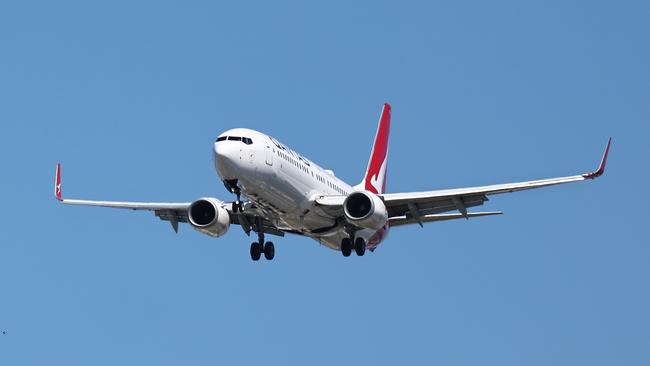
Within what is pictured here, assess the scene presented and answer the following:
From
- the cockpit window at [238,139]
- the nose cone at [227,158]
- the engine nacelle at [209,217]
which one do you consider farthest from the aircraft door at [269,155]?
the engine nacelle at [209,217]

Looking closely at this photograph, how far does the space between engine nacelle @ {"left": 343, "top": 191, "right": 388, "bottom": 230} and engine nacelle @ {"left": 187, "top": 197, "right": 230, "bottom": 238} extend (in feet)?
16.6

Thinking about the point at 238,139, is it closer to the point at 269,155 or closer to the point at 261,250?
the point at 269,155

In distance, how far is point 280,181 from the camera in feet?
156

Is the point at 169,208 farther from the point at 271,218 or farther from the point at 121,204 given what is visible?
the point at 271,218

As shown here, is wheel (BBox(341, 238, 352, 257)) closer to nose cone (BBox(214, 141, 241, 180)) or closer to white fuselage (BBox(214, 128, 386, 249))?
white fuselage (BBox(214, 128, 386, 249))

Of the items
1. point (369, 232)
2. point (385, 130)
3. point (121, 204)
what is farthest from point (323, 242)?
point (385, 130)

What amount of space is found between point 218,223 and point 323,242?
4666 mm

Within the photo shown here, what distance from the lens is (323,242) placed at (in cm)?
5306

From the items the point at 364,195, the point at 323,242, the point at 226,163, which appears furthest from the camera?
the point at 323,242

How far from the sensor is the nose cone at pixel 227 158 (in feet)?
150

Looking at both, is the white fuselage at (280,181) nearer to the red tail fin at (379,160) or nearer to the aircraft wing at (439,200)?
the aircraft wing at (439,200)

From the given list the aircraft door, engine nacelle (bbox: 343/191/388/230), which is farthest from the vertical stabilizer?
the aircraft door

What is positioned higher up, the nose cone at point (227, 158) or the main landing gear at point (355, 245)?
the nose cone at point (227, 158)

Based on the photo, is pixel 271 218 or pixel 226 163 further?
pixel 271 218
